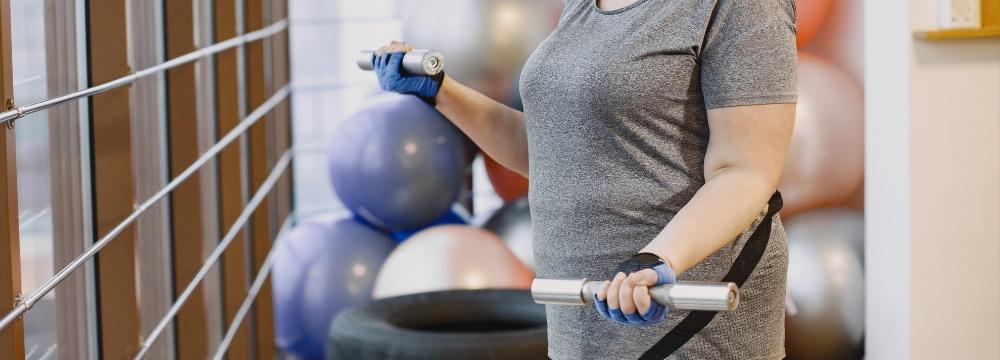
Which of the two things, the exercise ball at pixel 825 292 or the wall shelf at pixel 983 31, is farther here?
the exercise ball at pixel 825 292

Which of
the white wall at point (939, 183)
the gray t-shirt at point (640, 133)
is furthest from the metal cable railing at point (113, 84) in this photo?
the white wall at point (939, 183)

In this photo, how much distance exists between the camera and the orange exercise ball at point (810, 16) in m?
3.13

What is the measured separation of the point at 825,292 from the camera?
115 inches

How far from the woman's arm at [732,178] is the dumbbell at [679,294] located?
0.08 m

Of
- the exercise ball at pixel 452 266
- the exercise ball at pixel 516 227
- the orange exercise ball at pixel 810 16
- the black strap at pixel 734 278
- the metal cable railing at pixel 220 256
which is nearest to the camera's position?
the black strap at pixel 734 278

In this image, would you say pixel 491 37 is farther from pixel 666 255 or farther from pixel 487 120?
pixel 666 255

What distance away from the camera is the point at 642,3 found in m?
1.39

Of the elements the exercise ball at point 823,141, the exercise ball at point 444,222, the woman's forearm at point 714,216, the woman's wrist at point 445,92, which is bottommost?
the exercise ball at point 444,222

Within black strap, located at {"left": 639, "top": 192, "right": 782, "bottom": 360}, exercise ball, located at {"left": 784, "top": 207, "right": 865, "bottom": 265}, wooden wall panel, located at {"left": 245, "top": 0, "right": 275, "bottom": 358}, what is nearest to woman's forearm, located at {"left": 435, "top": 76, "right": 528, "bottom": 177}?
black strap, located at {"left": 639, "top": 192, "right": 782, "bottom": 360}

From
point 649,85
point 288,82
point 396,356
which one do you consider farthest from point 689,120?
point 288,82

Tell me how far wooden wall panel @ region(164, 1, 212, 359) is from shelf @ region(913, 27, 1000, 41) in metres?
1.50

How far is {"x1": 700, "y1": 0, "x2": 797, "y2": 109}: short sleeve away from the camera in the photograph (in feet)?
4.19

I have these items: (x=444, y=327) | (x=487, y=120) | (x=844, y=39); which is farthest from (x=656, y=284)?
(x=844, y=39)

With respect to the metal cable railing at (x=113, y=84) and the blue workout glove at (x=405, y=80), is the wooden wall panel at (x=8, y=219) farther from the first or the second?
the blue workout glove at (x=405, y=80)
